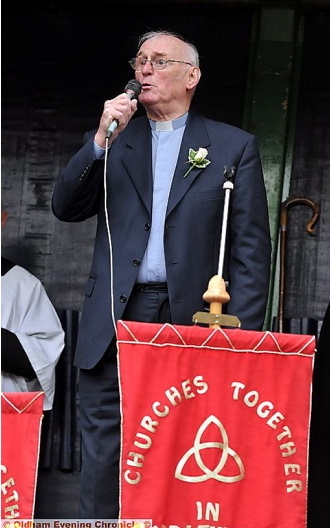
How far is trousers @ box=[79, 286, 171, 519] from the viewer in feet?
14.2

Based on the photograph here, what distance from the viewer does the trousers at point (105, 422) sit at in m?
4.33

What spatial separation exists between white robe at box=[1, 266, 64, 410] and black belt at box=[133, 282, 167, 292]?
1658mm

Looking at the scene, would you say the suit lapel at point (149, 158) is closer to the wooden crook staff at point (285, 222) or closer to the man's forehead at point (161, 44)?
the man's forehead at point (161, 44)

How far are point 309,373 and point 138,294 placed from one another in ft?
2.69

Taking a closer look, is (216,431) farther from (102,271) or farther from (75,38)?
(75,38)

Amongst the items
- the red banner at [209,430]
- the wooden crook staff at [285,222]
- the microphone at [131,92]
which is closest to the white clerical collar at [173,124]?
the microphone at [131,92]

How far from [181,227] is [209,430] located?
89 centimetres

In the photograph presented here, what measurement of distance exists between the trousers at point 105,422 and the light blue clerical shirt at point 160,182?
0.24ft

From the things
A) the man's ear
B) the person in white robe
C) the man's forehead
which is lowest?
the person in white robe

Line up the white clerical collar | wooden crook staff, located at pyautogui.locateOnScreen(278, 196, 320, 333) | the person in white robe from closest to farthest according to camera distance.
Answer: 1. the white clerical collar
2. the person in white robe
3. wooden crook staff, located at pyautogui.locateOnScreen(278, 196, 320, 333)

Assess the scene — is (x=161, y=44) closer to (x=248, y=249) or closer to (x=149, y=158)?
(x=149, y=158)

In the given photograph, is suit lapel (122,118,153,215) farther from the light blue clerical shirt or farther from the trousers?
the trousers

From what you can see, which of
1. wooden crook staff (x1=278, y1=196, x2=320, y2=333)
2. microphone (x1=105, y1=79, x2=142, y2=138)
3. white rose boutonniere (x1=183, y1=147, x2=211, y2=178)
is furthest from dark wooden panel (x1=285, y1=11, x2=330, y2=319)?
microphone (x1=105, y1=79, x2=142, y2=138)

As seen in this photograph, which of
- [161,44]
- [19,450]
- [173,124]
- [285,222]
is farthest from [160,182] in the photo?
[285,222]
